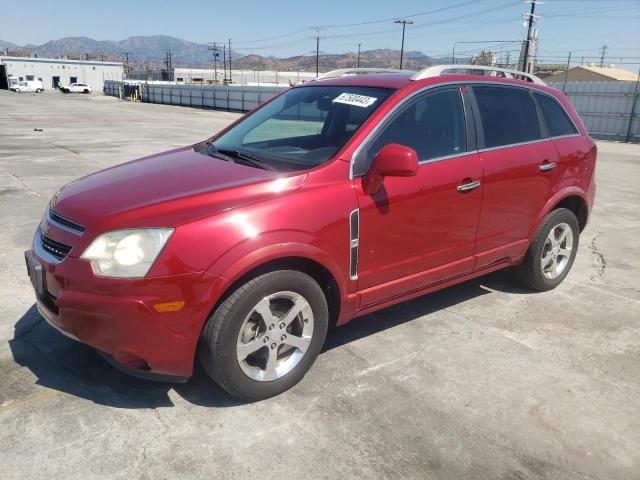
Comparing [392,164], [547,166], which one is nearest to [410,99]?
[392,164]

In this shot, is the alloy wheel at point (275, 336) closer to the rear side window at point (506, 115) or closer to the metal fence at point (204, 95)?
the rear side window at point (506, 115)

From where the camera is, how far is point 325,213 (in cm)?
293

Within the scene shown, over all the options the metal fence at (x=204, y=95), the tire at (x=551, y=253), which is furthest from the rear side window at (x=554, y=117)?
the metal fence at (x=204, y=95)

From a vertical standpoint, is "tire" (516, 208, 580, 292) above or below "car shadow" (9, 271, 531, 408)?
above

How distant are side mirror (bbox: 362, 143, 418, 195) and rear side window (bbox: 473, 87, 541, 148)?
111cm

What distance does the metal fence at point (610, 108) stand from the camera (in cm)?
2200

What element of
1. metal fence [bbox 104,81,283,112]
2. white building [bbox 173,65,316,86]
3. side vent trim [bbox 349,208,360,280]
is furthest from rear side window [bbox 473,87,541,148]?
white building [bbox 173,65,316,86]

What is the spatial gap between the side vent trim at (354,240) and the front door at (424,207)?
3 centimetres

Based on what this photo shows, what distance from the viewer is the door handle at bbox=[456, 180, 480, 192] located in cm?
357

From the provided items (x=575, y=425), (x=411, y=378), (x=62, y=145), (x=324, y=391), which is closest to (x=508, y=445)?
(x=575, y=425)

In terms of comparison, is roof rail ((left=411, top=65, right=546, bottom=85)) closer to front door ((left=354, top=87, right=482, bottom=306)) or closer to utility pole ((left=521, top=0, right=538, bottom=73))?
front door ((left=354, top=87, right=482, bottom=306))

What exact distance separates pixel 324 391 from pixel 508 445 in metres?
1.01

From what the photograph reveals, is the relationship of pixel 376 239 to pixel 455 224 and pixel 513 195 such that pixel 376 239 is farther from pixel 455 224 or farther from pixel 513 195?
pixel 513 195

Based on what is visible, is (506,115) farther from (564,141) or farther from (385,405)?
(385,405)
